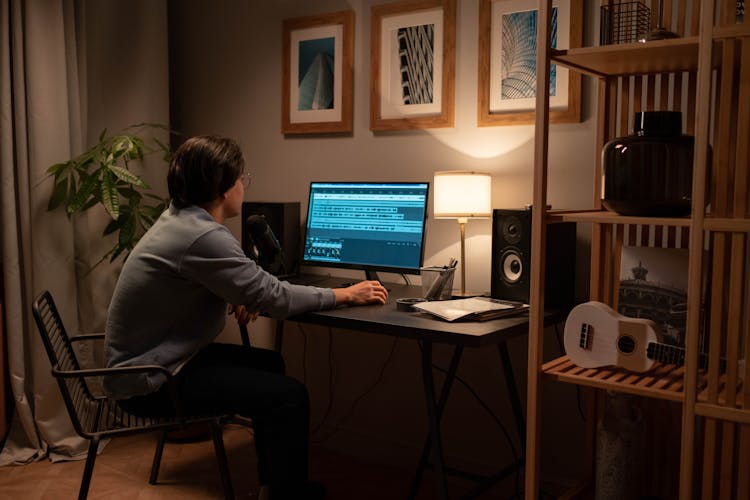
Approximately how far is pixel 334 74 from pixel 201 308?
1.32m

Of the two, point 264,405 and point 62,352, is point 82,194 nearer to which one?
point 62,352

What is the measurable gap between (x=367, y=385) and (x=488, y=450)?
590mm

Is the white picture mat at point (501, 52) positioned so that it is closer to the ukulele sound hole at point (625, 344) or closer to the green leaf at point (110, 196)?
the ukulele sound hole at point (625, 344)

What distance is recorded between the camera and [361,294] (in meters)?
2.51

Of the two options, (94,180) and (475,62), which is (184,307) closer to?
(94,180)

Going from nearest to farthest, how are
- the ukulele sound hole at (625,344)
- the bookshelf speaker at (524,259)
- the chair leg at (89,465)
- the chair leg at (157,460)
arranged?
the ukulele sound hole at (625,344) < the chair leg at (89,465) < the bookshelf speaker at (524,259) < the chair leg at (157,460)

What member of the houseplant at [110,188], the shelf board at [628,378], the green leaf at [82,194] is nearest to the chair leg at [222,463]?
the shelf board at [628,378]

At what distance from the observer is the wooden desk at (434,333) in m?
2.12

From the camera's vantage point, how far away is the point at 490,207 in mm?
2684

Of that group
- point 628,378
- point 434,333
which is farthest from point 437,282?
point 628,378


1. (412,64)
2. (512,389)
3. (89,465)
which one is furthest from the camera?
(412,64)

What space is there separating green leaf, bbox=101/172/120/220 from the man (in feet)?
2.49

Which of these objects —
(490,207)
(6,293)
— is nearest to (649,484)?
(490,207)

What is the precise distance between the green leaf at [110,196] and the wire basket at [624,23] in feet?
6.34
